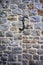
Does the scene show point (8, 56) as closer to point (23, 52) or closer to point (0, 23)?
point (23, 52)

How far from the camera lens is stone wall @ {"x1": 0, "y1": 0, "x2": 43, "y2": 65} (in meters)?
3.64

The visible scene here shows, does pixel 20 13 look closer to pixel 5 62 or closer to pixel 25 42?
pixel 25 42

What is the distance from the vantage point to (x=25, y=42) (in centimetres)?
368

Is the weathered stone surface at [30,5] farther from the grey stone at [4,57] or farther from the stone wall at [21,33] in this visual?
the grey stone at [4,57]

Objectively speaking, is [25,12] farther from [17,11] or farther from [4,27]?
[4,27]

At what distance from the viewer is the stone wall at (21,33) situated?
11.9 feet

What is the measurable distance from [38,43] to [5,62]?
810mm

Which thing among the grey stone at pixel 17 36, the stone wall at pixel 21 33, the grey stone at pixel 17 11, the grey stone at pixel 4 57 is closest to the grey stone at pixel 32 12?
the stone wall at pixel 21 33

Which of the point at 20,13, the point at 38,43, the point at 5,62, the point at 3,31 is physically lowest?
the point at 5,62

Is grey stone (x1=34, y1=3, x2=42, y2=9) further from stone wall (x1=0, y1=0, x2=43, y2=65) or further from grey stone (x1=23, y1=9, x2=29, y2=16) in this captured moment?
grey stone (x1=23, y1=9, x2=29, y2=16)

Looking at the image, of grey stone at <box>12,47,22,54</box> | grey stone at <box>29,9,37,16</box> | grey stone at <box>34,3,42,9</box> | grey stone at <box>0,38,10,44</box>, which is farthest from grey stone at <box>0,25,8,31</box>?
grey stone at <box>34,3,42,9</box>

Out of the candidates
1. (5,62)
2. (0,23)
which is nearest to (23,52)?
(5,62)

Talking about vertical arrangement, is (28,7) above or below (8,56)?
above

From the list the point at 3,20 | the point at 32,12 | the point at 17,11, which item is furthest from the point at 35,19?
the point at 3,20
